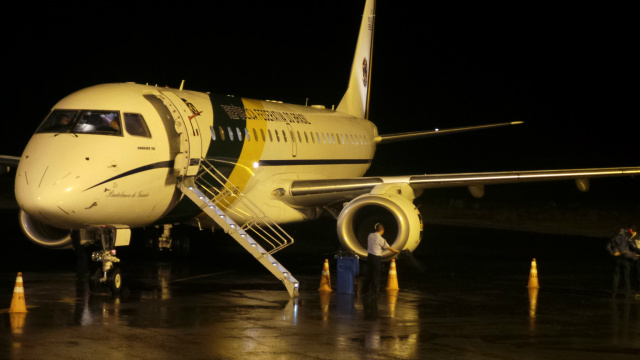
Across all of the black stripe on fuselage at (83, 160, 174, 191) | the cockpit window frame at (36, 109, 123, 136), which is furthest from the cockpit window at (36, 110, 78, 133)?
the black stripe on fuselage at (83, 160, 174, 191)

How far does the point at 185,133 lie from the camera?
1919 centimetres

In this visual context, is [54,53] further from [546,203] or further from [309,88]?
[546,203]

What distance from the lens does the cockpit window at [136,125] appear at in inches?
716

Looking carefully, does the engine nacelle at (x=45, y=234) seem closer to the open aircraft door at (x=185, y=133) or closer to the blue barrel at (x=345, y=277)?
the open aircraft door at (x=185, y=133)

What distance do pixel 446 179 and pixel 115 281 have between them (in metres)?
8.32

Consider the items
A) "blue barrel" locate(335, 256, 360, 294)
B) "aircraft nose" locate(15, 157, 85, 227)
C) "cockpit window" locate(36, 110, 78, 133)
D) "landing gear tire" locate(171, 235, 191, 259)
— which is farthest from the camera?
"landing gear tire" locate(171, 235, 191, 259)

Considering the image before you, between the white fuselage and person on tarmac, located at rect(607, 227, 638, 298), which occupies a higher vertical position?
the white fuselage

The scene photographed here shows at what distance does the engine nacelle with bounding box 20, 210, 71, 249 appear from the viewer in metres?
20.9

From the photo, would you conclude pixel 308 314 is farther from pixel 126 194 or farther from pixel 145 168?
pixel 145 168

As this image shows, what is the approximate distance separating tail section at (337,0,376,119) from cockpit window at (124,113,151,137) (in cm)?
1493

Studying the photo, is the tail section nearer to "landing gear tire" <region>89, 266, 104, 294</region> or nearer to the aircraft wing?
the aircraft wing

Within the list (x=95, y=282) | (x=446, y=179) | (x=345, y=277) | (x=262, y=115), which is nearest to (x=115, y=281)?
(x=95, y=282)

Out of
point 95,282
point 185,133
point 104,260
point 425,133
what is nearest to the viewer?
point 95,282

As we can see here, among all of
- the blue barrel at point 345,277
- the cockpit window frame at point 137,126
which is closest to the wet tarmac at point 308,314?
the blue barrel at point 345,277
